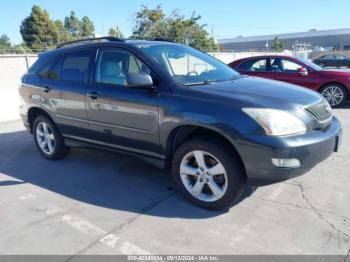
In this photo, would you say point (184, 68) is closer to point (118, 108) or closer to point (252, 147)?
point (118, 108)

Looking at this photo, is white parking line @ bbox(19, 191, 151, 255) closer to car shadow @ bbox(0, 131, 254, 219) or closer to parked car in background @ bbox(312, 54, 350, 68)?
car shadow @ bbox(0, 131, 254, 219)

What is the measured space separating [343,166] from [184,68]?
8.35 feet

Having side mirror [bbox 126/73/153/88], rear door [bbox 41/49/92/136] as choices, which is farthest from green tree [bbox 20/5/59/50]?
side mirror [bbox 126/73/153/88]

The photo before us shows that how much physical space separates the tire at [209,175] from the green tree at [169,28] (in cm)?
2037

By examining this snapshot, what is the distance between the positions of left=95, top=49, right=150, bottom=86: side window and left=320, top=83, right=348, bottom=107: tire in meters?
6.48

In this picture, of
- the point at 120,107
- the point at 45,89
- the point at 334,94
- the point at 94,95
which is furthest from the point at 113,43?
the point at 334,94

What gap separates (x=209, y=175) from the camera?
11.2ft

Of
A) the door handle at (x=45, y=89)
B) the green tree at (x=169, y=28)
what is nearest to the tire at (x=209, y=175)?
the door handle at (x=45, y=89)

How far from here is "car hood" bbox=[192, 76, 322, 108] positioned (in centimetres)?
317

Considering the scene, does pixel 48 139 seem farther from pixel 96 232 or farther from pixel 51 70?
pixel 96 232

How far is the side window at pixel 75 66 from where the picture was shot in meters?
4.42

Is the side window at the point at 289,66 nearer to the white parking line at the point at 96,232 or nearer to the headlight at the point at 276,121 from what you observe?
the headlight at the point at 276,121

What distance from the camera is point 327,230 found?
298cm

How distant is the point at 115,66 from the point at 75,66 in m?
0.79
